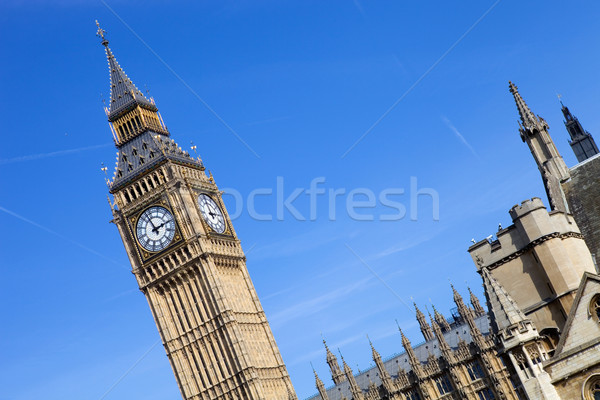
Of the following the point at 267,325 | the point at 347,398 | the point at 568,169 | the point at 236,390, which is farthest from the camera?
the point at 347,398

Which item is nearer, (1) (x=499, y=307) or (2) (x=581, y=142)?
(1) (x=499, y=307)

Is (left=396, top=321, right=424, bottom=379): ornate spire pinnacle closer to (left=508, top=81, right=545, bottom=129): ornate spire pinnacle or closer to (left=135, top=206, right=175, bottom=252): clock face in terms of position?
(left=135, top=206, right=175, bottom=252): clock face

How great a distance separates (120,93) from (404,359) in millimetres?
47494

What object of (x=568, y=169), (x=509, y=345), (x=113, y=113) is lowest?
(x=509, y=345)

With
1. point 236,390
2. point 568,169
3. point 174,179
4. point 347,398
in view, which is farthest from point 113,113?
point 568,169

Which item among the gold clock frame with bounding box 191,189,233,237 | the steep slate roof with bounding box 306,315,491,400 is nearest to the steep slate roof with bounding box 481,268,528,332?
the gold clock frame with bounding box 191,189,233,237

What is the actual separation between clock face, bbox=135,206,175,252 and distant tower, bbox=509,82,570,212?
47188 mm

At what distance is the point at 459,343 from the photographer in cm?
10462

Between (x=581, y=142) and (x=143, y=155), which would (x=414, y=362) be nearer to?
(x=581, y=142)

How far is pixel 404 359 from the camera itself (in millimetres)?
113438

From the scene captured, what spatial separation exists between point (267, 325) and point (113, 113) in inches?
1199

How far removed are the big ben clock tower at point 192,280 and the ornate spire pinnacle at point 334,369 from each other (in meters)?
24.4

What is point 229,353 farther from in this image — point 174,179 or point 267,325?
point 174,179

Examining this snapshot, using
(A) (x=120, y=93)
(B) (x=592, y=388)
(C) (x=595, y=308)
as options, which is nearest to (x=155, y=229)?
(A) (x=120, y=93)
